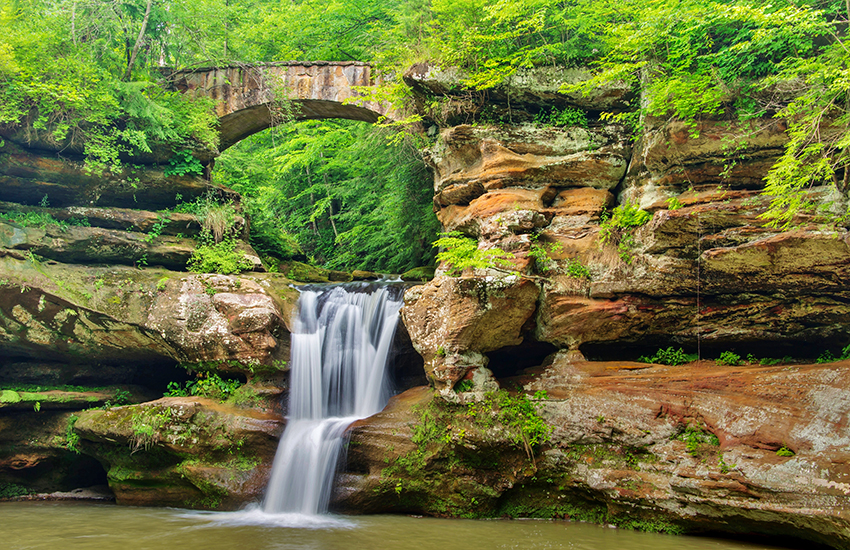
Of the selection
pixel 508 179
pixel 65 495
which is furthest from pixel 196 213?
pixel 508 179

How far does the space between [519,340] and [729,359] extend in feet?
10.7

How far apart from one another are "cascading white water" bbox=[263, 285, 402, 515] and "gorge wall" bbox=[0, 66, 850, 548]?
37 centimetres

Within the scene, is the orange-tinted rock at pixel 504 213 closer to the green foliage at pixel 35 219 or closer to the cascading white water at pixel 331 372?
the cascading white water at pixel 331 372

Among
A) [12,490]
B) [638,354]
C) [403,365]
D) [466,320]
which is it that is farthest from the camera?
[403,365]

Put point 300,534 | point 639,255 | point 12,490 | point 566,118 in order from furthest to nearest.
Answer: point 566,118 → point 12,490 → point 639,255 → point 300,534

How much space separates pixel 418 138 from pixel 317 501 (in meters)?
7.53

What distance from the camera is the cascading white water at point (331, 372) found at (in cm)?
853

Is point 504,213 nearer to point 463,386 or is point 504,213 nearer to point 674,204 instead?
point 674,204

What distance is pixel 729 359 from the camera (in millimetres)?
8109

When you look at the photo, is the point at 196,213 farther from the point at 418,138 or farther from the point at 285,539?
the point at 285,539

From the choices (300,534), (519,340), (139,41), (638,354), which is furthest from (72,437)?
(638,354)

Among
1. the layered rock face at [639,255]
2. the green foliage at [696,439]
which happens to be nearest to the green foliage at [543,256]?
the layered rock face at [639,255]

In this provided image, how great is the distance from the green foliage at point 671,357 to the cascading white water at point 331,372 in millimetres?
4724

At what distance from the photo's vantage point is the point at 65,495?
978 cm
